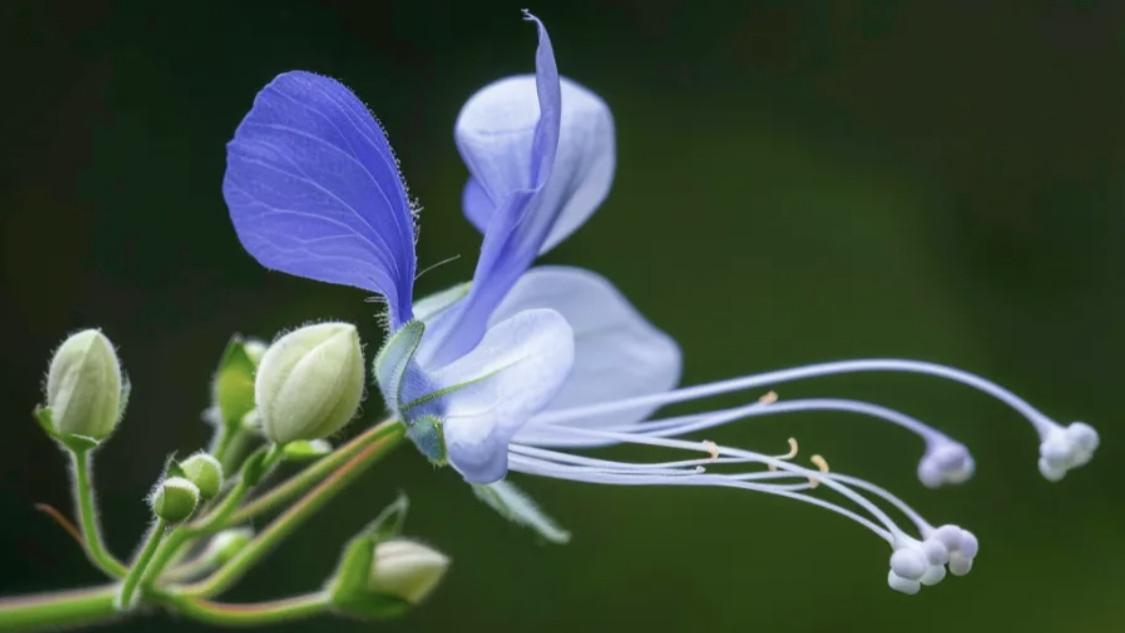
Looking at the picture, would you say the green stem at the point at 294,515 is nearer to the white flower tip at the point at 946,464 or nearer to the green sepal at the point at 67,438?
the green sepal at the point at 67,438

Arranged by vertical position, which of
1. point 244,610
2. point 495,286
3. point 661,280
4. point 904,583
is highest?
point 495,286

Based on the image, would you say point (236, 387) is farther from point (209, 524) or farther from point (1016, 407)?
point (1016, 407)

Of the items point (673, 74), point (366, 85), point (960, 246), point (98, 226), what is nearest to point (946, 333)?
point (960, 246)

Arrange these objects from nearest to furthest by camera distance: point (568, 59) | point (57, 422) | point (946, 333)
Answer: point (57, 422) → point (946, 333) → point (568, 59)

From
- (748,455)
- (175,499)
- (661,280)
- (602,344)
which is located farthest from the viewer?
(661,280)

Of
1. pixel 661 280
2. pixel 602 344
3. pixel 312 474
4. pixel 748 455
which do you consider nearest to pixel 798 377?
pixel 748 455

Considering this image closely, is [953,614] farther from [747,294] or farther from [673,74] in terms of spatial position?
[673,74]
